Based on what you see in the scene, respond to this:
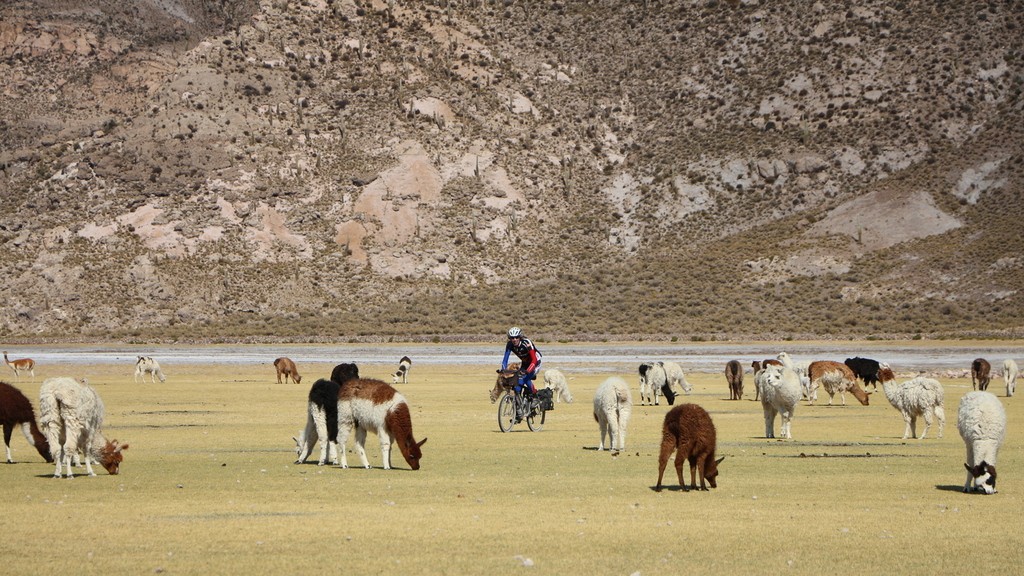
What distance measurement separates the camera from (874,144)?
101188 mm

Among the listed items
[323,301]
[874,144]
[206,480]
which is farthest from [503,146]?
[206,480]

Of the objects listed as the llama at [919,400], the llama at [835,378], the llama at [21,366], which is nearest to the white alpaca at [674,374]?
the llama at [835,378]

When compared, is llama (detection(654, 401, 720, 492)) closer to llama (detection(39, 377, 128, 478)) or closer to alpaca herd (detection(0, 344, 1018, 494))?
alpaca herd (detection(0, 344, 1018, 494))

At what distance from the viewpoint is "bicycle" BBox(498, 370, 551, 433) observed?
26.6 meters

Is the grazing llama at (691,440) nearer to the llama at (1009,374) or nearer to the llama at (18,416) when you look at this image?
the llama at (18,416)

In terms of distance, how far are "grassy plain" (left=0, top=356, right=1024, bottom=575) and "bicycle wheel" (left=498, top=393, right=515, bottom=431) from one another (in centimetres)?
41

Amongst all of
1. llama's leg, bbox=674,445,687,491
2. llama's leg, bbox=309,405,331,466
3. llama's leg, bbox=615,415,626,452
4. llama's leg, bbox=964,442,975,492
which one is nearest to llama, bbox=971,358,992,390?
llama's leg, bbox=615,415,626,452

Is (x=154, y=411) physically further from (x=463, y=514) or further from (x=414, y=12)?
(x=414, y=12)

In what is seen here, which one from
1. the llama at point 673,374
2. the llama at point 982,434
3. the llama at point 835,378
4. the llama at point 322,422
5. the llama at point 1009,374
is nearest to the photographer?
the llama at point 982,434

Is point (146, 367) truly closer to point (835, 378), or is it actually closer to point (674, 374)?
point (674, 374)

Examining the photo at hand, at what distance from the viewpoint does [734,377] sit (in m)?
38.5

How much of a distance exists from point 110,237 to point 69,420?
8191cm

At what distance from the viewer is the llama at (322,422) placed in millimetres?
19969

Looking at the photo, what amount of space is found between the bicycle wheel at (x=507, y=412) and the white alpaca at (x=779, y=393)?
210 inches
